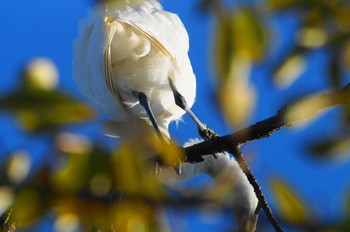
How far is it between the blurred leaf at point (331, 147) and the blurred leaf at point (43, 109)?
14 cm

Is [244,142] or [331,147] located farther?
[244,142]

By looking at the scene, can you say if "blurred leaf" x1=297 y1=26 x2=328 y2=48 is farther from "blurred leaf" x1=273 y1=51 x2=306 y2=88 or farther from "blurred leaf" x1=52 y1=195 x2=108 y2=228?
"blurred leaf" x1=52 y1=195 x2=108 y2=228

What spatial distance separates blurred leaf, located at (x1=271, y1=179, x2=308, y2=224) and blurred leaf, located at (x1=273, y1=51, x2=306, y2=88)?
0.22 ft

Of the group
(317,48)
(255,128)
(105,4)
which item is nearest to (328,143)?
(317,48)

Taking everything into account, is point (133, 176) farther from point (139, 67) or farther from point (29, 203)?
point (139, 67)

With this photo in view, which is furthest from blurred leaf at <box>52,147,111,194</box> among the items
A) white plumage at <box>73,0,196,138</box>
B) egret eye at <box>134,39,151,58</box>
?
egret eye at <box>134,39,151,58</box>

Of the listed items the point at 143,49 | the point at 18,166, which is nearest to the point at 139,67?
the point at 143,49

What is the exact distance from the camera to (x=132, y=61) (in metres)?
4.12

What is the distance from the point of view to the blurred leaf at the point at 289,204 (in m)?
0.44

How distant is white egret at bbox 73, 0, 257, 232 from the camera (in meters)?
3.71

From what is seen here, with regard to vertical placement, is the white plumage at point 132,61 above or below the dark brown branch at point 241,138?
above

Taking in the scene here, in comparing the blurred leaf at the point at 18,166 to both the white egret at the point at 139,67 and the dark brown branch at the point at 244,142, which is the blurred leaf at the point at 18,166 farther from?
the white egret at the point at 139,67

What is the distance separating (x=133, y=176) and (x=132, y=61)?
3.69 m

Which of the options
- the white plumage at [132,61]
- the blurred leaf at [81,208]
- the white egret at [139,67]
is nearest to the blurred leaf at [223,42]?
the blurred leaf at [81,208]
